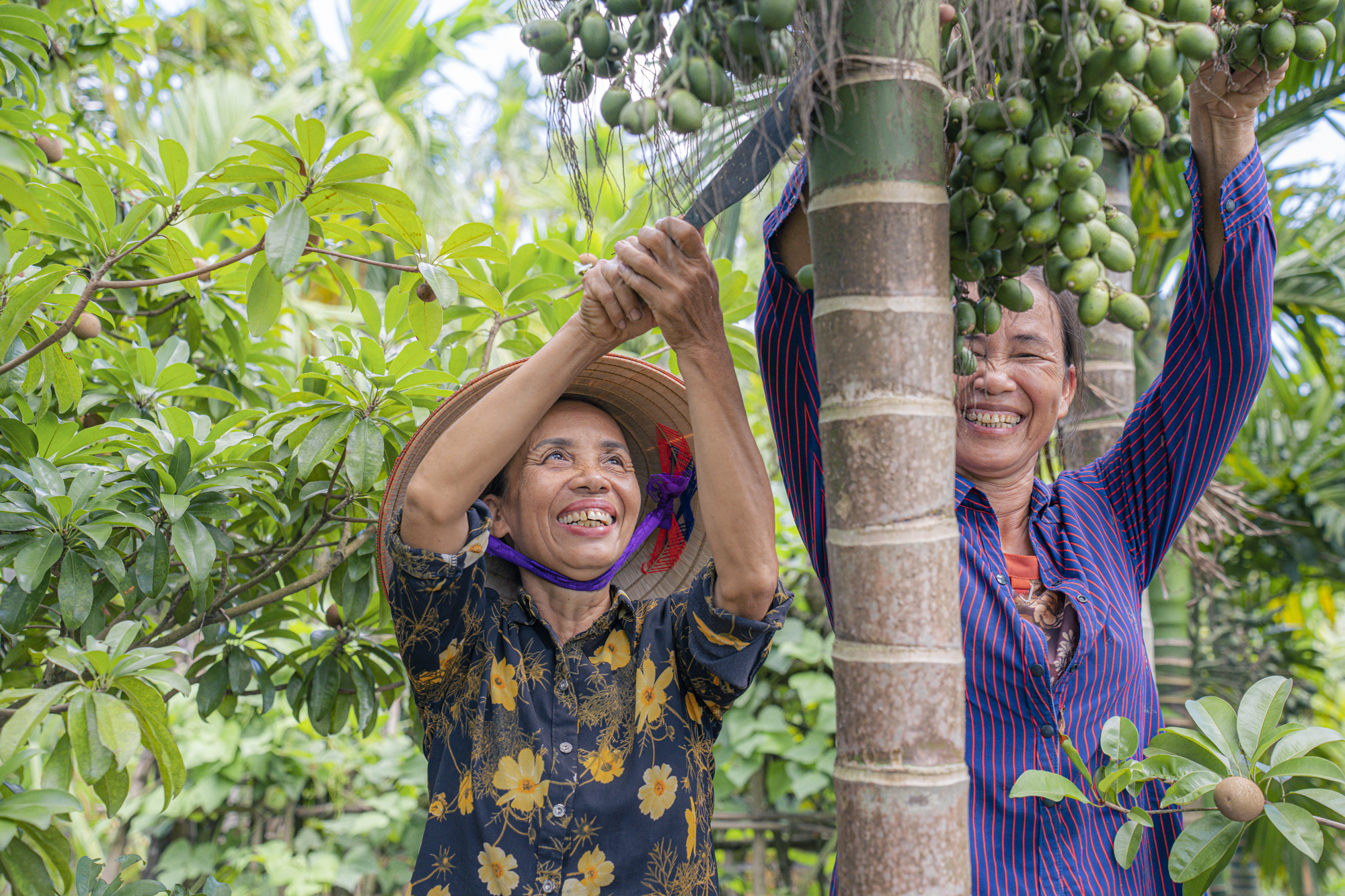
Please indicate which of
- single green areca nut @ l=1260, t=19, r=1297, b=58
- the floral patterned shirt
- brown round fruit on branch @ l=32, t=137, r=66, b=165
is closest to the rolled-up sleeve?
the floral patterned shirt

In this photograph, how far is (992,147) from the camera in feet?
3.73

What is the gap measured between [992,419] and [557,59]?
117 cm

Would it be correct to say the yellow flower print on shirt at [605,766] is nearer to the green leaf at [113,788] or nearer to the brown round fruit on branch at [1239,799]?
the green leaf at [113,788]

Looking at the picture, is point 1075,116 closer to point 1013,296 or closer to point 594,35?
point 1013,296

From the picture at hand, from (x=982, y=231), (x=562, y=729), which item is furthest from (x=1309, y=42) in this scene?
(x=562, y=729)

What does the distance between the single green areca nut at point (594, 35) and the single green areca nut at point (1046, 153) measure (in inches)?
20.3

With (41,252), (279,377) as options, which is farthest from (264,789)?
(41,252)

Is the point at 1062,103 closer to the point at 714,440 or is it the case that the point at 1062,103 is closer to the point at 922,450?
the point at 922,450

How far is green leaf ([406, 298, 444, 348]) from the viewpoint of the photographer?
2162 millimetres

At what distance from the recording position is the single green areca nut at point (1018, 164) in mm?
1113

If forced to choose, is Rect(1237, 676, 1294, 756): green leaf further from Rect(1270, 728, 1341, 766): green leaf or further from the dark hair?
the dark hair

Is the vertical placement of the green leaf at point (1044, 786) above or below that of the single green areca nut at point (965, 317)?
below

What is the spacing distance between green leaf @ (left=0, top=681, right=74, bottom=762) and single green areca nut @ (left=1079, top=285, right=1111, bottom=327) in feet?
5.13

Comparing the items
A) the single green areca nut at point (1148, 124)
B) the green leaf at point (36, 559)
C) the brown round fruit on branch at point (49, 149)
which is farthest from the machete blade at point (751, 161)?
the brown round fruit on branch at point (49, 149)
